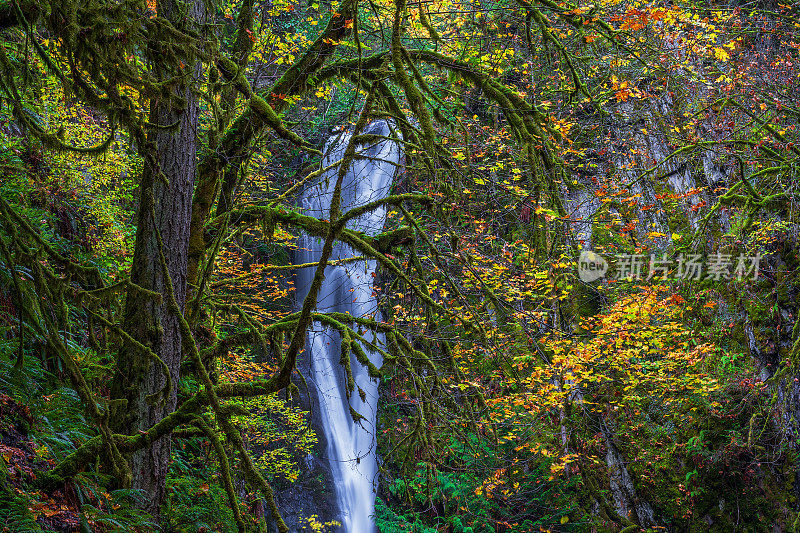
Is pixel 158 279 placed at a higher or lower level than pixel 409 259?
lower

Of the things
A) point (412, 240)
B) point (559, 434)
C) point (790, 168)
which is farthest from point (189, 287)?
point (559, 434)

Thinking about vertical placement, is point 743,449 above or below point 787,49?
below

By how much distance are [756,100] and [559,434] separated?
18.9ft

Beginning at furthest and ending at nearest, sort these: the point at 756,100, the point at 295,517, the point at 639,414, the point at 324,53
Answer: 1. the point at 295,517
2. the point at 639,414
3. the point at 756,100
4. the point at 324,53

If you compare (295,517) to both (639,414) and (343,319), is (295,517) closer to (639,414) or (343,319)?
(639,414)

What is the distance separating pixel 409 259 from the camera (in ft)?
17.0

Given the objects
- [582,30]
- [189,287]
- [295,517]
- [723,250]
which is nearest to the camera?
[582,30]

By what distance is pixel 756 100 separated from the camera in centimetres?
677

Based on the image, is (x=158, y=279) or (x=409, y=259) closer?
(x=158, y=279)

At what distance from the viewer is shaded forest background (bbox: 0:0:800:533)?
2.94 meters

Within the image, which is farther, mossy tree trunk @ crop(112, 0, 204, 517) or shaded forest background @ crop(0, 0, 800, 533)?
mossy tree trunk @ crop(112, 0, 204, 517)

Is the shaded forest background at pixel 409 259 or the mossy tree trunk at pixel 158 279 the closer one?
Answer: the shaded forest background at pixel 409 259

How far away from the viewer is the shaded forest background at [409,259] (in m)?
2.94

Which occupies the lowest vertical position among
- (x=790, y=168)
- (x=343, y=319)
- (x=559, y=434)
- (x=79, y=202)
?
(x=559, y=434)
